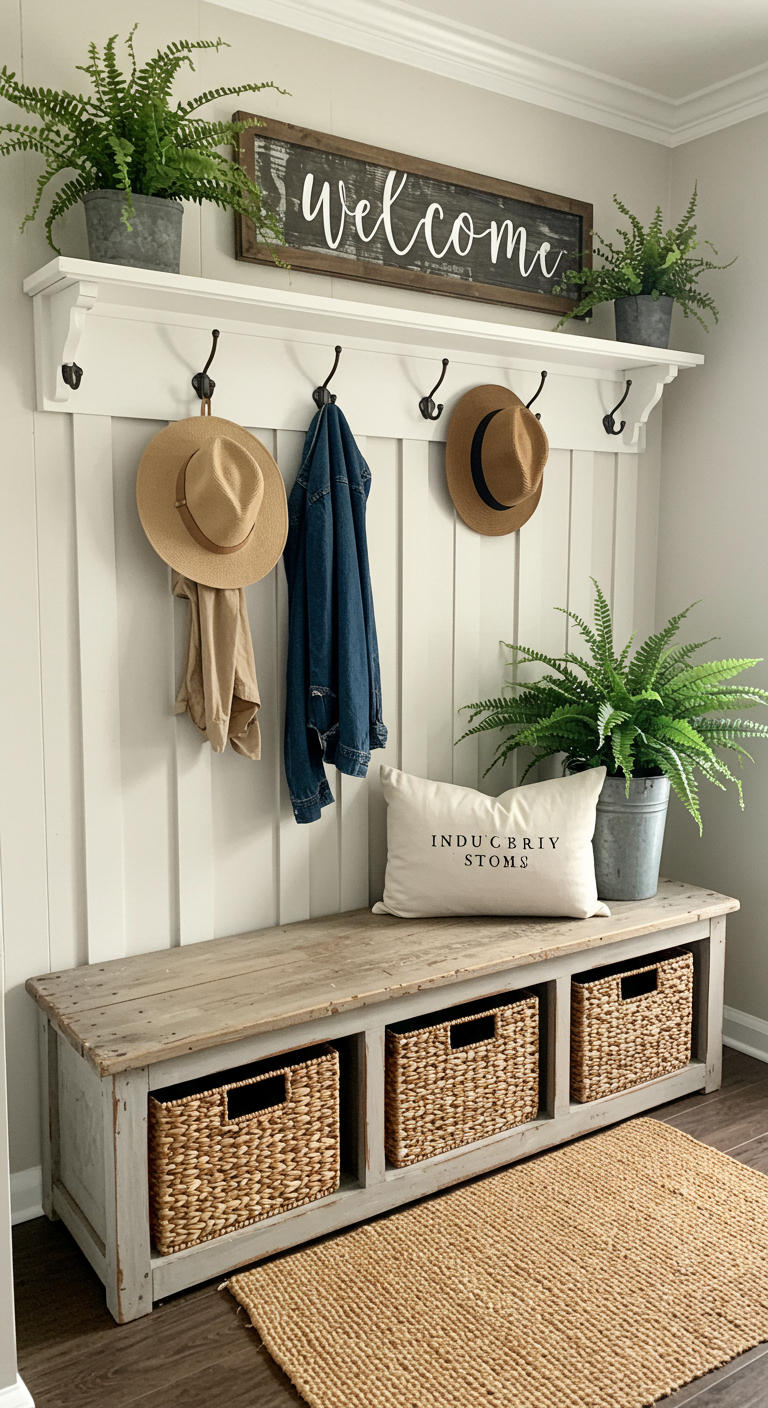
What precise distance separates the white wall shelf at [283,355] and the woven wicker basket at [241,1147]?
1303 millimetres

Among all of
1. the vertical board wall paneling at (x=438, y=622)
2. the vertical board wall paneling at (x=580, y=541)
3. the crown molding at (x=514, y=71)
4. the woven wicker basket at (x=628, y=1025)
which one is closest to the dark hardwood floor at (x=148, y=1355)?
the woven wicker basket at (x=628, y=1025)

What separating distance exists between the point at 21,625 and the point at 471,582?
43.7 inches

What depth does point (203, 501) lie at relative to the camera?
2064mm

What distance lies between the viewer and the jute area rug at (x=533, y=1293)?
5.60ft

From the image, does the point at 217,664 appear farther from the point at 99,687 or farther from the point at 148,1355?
the point at 148,1355

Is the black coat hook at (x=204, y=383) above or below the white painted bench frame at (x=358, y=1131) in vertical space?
above

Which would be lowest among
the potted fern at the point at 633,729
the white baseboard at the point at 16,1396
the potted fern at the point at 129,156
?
the white baseboard at the point at 16,1396

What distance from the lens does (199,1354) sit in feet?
5.82

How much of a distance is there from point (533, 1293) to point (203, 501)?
156 centimetres

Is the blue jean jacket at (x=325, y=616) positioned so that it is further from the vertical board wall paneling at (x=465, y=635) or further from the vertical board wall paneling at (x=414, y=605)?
the vertical board wall paneling at (x=465, y=635)

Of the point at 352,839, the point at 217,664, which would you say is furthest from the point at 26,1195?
the point at 217,664

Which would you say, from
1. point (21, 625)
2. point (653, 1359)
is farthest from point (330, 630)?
point (653, 1359)

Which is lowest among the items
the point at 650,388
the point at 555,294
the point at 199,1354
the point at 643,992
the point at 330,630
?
the point at 199,1354

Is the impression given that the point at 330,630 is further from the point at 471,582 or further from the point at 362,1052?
the point at 362,1052
